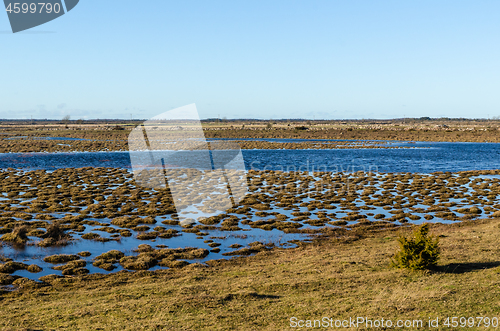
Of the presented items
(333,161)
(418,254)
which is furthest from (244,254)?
(333,161)

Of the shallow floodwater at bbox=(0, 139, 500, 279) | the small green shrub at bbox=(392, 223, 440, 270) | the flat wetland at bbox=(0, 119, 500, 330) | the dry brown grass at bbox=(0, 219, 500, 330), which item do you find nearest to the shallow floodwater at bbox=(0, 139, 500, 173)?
the shallow floodwater at bbox=(0, 139, 500, 279)

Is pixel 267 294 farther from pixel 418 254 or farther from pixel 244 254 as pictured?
pixel 244 254

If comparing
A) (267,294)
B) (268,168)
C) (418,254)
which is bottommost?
(418,254)

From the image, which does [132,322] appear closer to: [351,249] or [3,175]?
[351,249]

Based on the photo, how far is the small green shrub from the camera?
1711cm

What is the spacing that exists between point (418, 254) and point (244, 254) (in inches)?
396

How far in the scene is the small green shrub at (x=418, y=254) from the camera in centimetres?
1711

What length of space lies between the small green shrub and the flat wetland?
0.56 meters

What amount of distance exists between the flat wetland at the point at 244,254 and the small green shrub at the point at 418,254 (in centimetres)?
56

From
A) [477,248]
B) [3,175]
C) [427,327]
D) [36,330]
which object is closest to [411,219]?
[477,248]

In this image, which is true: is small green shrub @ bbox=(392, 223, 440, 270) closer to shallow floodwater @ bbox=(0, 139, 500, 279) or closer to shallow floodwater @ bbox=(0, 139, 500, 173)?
shallow floodwater @ bbox=(0, 139, 500, 279)

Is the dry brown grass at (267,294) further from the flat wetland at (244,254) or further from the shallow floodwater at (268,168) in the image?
the shallow floodwater at (268,168)

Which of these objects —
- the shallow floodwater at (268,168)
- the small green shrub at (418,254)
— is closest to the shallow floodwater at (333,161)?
the shallow floodwater at (268,168)

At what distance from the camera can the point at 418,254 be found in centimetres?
1742
